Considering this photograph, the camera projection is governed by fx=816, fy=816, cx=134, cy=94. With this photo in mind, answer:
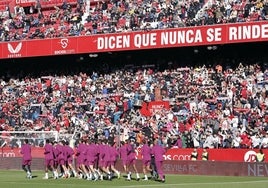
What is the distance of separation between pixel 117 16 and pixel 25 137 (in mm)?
11322

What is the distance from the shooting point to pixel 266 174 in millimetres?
34375

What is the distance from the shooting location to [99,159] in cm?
3312

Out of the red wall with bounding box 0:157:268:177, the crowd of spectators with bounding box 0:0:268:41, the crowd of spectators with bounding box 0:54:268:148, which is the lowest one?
the red wall with bounding box 0:157:268:177

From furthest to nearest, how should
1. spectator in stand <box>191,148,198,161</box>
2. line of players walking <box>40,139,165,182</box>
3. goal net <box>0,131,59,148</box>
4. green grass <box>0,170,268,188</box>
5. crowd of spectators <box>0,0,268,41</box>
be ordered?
1. crowd of spectators <box>0,0,268,41</box>
2. goal net <box>0,131,59,148</box>
3. spectator in stand <box>191,148,198,161</box>
4. line of players walking <box>40,139,165,182</box>
5. green grass <box>0,170,268,188</box>

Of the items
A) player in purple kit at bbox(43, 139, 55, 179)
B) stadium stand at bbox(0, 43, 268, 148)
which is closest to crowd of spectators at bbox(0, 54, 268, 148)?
stadium stand at bbox(0, 43, 268, 148)

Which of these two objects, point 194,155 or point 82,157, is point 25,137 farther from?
point 82,157

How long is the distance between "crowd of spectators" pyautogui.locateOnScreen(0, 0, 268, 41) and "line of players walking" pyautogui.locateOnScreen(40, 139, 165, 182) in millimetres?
13642

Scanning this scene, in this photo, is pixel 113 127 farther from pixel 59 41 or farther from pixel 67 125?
pixel 59 41

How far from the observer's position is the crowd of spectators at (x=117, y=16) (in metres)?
45.4

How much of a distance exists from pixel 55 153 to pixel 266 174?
352 inches

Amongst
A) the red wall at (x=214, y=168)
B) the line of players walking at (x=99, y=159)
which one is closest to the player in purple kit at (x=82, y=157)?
the line of players walking at (x=99, y=159)

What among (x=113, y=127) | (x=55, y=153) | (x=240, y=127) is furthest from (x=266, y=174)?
(x=113, y=127)

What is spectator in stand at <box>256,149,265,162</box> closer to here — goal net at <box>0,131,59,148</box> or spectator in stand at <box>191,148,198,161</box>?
spectator in stand at <box>191,148,198,161</box>

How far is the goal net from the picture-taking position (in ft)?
141
